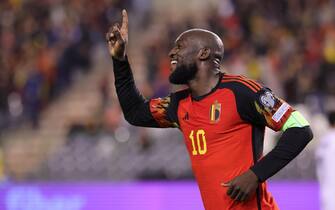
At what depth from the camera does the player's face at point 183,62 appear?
16.8 feet

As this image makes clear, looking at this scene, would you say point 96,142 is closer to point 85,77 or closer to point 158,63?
point 158,63

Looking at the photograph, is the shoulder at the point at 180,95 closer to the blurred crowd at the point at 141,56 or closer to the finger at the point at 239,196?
the finger at the point at 239,196

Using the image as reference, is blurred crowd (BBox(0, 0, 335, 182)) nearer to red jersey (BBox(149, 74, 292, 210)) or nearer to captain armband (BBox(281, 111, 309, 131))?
red jersey (BBox(149, 74, 292, 210))

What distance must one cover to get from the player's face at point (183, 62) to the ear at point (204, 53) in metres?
0.03

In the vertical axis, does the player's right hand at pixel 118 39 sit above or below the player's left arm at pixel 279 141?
above

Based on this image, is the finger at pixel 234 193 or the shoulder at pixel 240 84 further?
the shoulder at pixel 240 84

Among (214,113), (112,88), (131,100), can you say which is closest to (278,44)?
(112,88)

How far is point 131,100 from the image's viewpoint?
5.60 metres

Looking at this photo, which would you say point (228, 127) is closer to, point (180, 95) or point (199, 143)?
point (199, 143)

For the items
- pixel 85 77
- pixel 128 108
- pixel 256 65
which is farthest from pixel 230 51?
pixel 128 108

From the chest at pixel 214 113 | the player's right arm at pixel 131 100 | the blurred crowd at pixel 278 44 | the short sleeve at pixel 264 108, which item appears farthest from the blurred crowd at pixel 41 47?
the short sleeve at pixel 264 108

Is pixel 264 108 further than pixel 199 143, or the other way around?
pixel 199 143

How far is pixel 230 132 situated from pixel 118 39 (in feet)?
3.00

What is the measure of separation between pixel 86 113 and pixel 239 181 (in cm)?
1386
